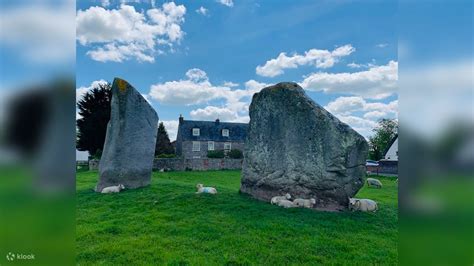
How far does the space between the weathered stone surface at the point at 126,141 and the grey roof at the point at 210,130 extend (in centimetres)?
3156

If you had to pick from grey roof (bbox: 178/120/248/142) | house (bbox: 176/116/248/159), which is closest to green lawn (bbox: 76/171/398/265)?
house (bbox: 176/116/248/159)

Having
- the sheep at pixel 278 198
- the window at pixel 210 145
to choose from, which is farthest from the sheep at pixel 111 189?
the window at pixel 210 145

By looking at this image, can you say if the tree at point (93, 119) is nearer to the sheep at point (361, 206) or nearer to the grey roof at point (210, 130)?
the grey roof at point (210, 130)

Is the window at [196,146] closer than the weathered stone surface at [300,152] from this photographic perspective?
No

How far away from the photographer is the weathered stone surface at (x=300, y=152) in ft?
27.4

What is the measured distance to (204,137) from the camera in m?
44.3

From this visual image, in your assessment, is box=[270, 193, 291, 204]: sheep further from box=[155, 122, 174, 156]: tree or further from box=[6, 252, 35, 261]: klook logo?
box=[155, 122, 174, 156]: tree

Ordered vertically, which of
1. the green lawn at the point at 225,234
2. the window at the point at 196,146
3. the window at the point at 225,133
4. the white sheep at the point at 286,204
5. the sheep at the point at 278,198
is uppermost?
the window at the point at 225,133

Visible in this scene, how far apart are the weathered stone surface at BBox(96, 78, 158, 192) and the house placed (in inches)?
1223

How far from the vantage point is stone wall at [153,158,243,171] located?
2454 centimetres

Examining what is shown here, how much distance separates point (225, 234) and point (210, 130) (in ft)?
129

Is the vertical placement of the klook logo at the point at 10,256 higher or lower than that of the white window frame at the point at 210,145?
lower

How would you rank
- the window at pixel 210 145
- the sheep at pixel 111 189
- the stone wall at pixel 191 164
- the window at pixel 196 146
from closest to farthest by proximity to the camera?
the sheep at pixel 111 189 → the stone wall at pixel 191 164 → the window at pixel 196 146 → the window at pixel 210 145

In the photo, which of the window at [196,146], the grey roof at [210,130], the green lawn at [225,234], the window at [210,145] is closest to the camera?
the green lawn at [225,234]
